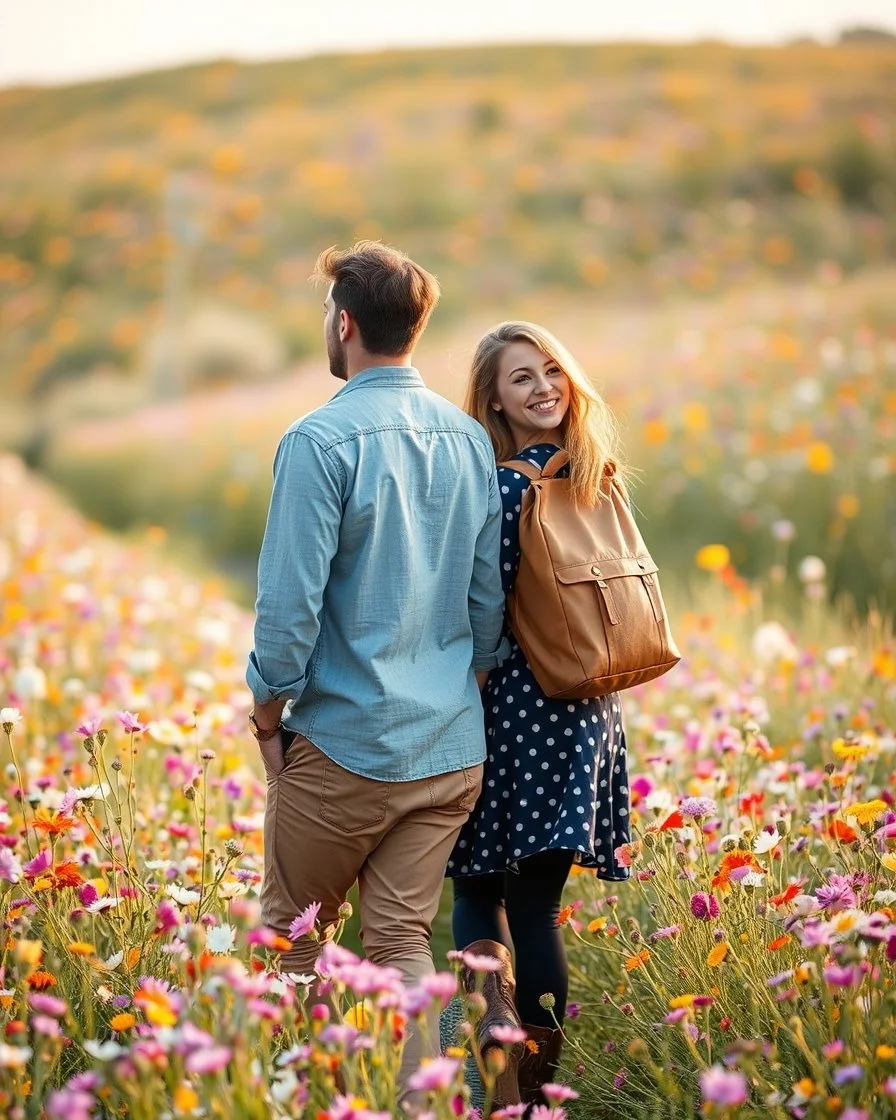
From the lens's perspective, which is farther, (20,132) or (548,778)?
(20,132)

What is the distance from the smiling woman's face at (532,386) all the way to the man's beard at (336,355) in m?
0.41

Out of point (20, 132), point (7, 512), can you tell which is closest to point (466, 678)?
point (7, 512)

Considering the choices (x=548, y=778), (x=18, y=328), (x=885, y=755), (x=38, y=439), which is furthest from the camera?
(x=18, y=328)

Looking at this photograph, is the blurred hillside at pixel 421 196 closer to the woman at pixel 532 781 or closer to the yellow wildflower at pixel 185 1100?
the woman at pixel 532 781

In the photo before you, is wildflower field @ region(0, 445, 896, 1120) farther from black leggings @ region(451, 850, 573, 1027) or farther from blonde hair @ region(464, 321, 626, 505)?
blonde hair @ region(464, 321, 626, 505)

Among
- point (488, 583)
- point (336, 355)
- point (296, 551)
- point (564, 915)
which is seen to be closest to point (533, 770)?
point (564, 915)

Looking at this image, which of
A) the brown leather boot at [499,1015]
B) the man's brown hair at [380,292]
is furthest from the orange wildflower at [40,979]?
the man's brown hair at [380,292]

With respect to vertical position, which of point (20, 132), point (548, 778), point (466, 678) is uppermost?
point (20, 132)

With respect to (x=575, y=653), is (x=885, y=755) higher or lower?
lower

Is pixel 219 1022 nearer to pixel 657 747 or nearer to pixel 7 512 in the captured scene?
pixel 657 747

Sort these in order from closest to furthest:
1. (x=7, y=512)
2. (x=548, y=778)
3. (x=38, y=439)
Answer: (x=548, y=778), (x=7, y=512), (x=38, y=439)

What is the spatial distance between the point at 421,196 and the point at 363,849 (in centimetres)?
1495

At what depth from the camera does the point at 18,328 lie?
15.9 m

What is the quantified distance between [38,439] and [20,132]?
7886mm
